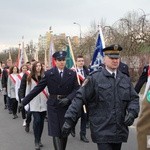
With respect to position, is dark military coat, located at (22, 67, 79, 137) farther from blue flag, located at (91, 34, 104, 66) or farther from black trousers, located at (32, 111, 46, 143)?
blue flag, located at (91, 34, 104, 66)

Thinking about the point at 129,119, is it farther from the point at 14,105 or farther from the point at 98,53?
the point at 14,105

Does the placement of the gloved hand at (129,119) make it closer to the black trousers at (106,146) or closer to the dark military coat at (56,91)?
the black trousers at (106,146)

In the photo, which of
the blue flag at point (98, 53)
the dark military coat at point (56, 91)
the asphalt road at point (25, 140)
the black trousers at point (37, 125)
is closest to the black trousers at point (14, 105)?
the asphalt road at point (25, 140)

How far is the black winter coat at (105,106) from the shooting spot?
441 centimetres

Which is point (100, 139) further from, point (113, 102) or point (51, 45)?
point (51, 45)

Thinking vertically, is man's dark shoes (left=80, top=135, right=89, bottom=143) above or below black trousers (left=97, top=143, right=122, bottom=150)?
below

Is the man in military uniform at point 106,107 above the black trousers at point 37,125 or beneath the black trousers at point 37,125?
above

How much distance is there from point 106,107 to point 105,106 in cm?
2

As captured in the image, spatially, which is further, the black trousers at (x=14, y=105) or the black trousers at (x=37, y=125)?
the black trousers at (x=14, y=105)

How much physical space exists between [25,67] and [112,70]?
6696 millimetres

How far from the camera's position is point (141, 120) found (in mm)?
2541

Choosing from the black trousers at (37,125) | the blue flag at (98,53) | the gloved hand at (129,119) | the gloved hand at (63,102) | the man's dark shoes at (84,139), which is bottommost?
the man's dark shoes at (84,139)

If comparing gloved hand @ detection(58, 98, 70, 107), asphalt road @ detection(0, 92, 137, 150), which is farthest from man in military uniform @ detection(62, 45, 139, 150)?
asphalt road @ detection(0, 92, 137, 150)

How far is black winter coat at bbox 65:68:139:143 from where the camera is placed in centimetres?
441
